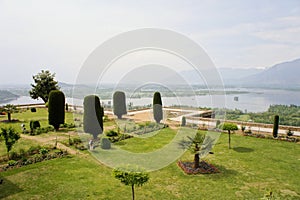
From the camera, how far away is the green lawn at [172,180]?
270 inches

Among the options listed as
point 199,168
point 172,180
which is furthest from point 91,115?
point 199,168

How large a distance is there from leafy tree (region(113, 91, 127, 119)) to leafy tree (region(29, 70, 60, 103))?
1281 centimetres

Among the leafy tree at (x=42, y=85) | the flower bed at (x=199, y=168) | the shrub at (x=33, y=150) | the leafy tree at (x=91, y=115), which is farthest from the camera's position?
the leafy tree at (x=42, y=85)

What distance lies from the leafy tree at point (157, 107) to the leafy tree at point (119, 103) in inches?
134

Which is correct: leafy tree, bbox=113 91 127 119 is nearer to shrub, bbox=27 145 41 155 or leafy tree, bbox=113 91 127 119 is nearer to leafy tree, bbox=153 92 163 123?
leafy tree, bbox=153 92 163 123

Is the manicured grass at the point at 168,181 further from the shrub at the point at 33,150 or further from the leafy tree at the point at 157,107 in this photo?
the leafy tree at the point at 157,107

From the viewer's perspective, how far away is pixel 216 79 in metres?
11.5

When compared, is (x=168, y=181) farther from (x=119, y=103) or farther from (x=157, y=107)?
(x=119, y=103)

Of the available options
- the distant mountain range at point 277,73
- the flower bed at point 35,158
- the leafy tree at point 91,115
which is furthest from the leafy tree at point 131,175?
the distant mountain range at point 277,73

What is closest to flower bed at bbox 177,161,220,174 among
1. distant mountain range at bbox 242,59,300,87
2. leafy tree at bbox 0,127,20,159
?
leafy tree at bbox 0,127,20,159

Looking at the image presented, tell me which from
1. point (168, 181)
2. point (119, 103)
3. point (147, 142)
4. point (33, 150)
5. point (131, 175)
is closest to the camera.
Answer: point (131, 175)

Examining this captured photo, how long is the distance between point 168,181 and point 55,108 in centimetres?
1059

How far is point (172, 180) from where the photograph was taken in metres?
8.00

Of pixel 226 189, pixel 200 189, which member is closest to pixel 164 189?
pixel 200 189
